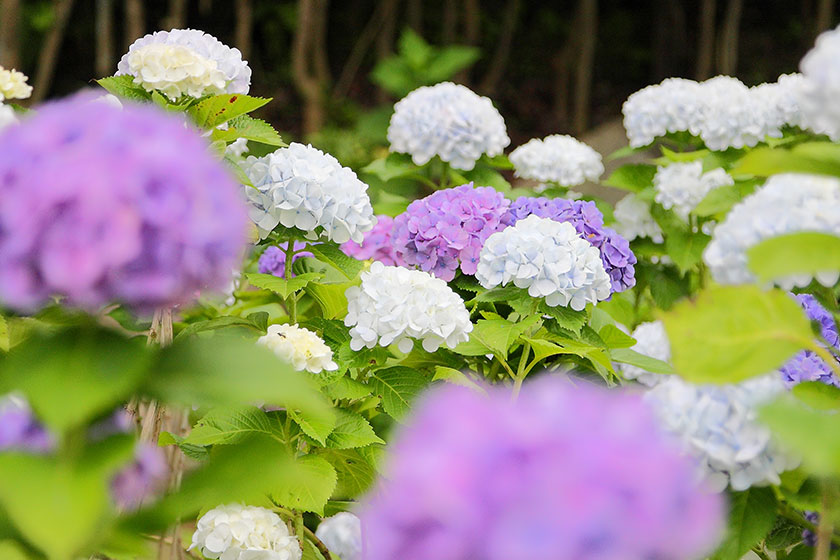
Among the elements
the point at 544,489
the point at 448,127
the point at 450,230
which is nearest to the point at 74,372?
the point at 544,489

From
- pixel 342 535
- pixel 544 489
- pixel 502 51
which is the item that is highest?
pixel 544 489

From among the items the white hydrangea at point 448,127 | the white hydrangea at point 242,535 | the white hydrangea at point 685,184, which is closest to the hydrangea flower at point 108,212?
the white hydrangea at point 242,535

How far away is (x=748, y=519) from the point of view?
824 millimetres

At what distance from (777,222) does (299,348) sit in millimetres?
589

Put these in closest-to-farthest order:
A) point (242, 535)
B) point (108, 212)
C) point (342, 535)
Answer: point (108, 212) → point (242, 535) → point (342, 535)

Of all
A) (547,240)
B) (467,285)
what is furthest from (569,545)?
(467,285)

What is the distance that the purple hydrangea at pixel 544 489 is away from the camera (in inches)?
14.7

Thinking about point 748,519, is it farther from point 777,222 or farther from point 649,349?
point 649,349

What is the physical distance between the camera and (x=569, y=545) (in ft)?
1.22

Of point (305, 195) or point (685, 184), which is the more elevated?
point (305, 195)

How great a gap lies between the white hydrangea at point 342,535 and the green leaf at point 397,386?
34 centimetres

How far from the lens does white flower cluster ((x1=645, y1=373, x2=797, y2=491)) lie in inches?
28.5

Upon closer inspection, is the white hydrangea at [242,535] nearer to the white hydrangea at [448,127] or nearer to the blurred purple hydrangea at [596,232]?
the blurred purple hydrangea at [596,232]

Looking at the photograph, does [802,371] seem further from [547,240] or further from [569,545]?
[569,545]
